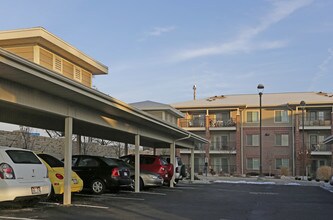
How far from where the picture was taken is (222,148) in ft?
178

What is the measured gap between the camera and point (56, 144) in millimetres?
29828

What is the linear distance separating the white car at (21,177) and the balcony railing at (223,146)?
4325 cm

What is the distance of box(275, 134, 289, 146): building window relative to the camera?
173ft

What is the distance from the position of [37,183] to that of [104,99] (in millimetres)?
3336

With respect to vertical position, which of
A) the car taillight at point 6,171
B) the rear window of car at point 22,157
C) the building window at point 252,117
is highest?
the building window at point 252,117

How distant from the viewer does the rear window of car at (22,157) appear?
11.0 metres

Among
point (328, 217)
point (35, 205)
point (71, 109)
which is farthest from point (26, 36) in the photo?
point (328, 217)

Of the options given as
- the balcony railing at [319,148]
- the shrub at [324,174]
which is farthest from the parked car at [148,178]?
the balcony railing at [319,148]

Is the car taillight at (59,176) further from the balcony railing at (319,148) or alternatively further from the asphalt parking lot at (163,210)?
the balcony railing at (319,148)

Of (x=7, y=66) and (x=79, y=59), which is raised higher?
(x=79, y=59)

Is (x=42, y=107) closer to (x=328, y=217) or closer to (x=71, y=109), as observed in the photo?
(x=71, y=109)

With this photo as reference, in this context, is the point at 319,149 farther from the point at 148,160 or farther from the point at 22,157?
the point at 22,157

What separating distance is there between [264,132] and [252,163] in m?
3.94

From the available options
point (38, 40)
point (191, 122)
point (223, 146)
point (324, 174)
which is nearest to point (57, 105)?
point (38, 40)
